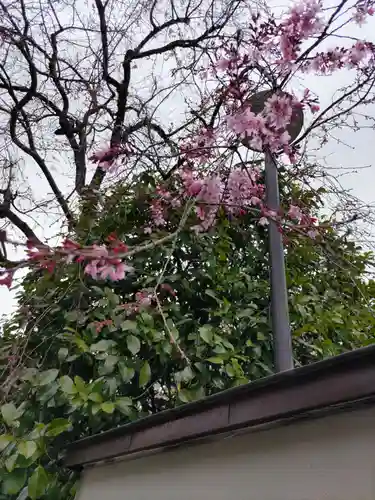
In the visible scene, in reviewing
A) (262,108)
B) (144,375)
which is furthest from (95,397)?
(262,108)

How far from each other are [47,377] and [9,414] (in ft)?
0.57

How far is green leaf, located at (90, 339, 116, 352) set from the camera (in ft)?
6.12

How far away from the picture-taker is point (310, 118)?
8.18ft

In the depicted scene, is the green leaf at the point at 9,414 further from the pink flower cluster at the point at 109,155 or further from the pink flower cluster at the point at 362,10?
the pink flower cluster at the point at 362,10

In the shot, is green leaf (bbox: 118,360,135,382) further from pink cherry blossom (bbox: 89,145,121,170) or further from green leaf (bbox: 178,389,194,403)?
pink cherry blossom (bbox: 89,145,121,170)

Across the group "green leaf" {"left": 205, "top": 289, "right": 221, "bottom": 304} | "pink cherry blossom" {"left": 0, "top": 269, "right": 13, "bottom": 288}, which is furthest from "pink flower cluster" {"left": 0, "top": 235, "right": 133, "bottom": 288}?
"green leaf" {"left": 205, "top": 289, "right": 221, "bottom": 304}

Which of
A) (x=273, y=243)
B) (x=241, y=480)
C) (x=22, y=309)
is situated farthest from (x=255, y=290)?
(x=241, y=480)

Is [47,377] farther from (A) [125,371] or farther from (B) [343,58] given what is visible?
(B) [343,58]

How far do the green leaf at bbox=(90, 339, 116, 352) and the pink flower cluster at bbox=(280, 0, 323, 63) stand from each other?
4.43 ft

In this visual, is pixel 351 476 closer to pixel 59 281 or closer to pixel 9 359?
pixel 9 359

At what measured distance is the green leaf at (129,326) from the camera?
1.90 meters

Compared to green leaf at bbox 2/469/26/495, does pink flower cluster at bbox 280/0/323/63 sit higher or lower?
higher

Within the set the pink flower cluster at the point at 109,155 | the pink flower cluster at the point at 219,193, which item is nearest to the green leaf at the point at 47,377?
the pink flower cluster at the point at 219,193

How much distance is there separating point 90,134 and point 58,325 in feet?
8.16
